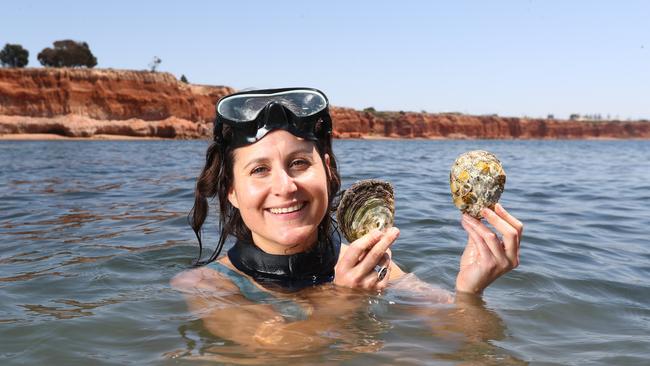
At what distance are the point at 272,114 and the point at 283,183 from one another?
1.56 ft

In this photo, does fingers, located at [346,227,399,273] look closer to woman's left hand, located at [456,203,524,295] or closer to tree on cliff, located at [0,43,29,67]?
woman's left hand, located at [456,203,524,295]

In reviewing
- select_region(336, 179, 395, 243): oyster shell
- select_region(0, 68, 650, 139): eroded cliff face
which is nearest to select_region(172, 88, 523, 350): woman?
select_region(336, 179, 395, 243): oyster shell

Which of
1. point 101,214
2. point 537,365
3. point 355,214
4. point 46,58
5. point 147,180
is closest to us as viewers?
point 537,365

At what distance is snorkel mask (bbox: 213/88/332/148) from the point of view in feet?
11.8

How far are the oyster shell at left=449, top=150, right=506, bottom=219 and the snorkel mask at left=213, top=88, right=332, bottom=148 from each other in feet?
3.19

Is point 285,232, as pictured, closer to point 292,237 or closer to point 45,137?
point 292,237

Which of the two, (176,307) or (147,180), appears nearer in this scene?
(176,307)

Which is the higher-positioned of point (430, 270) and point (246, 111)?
point (246, 111)

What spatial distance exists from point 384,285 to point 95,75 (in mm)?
67752

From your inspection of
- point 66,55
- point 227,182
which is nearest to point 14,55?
point 66,55

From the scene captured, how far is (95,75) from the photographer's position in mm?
65125

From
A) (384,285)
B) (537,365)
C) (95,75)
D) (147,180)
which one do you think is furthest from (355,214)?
(95,75)

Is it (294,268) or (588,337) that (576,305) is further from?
(294,268)

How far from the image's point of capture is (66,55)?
83875 millimetres
